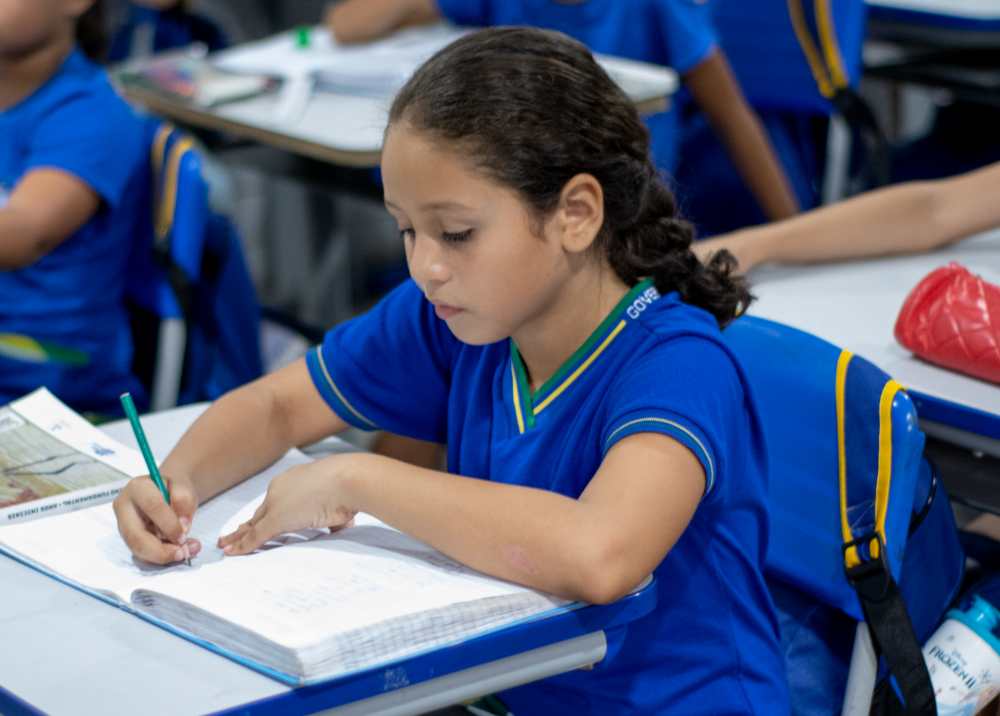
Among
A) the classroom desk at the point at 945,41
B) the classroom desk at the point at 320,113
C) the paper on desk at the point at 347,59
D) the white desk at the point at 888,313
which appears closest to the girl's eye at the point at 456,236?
the white desk at the point at 888,313

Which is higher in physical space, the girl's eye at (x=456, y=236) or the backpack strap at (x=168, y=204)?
the girl's eye at (x=456, y=236)

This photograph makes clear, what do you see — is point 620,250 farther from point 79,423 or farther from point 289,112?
point 289,112

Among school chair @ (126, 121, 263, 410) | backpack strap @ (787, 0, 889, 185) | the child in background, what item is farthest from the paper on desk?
backpack strap @ (787, 0, 889, 185)

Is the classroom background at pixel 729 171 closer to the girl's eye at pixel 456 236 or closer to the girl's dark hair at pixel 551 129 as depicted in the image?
the girl's dark hair at pixel 551 129

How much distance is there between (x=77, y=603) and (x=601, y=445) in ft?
1.51

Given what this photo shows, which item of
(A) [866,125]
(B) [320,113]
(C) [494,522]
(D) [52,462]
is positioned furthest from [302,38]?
(C) [494,522]

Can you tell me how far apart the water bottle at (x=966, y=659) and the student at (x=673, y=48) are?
1.35 metres

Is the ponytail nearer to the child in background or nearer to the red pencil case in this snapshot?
the red pencil case

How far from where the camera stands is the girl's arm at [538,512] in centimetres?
108

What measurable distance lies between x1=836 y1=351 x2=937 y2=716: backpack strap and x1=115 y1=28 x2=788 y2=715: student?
0.30ft

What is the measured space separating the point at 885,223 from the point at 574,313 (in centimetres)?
82

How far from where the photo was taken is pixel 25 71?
2.15 metres

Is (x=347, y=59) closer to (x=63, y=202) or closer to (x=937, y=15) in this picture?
(x=63, y=202)

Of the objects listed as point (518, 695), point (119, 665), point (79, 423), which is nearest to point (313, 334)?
point (79, 423)
